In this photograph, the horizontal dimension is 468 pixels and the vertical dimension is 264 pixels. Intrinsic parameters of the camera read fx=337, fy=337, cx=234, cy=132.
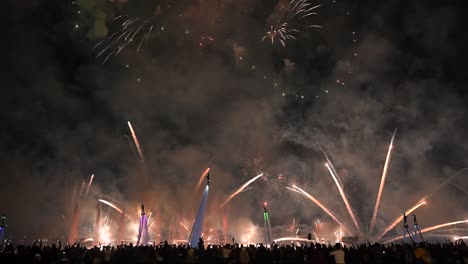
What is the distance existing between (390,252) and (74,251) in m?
16.9

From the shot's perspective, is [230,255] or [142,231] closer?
[230,255]

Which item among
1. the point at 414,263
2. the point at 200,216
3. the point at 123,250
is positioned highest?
the point at 200,216

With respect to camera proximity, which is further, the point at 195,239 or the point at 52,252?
the point at 195,239

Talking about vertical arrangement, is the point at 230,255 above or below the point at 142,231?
below

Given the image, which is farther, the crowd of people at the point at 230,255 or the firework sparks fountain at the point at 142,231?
the firework sparks fountain at the point at 142,231

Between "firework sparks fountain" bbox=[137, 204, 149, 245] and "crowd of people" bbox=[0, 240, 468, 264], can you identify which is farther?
"firework sparks fountain" bbox=[137, 204, 149, 245]

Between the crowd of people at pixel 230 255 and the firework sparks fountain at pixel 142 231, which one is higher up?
the firework sparks fountain at pixel 142 231

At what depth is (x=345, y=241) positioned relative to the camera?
200ft

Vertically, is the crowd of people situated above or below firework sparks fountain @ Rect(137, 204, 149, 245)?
below

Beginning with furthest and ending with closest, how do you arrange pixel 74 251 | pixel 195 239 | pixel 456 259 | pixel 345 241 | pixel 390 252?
1. pixel 345 241
2. pixel 195 239
3. pixel 74 251
4. pixel 390 252
5. pixel 456 259

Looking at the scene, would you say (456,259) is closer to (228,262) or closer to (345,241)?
(228,262)

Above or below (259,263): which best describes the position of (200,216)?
above

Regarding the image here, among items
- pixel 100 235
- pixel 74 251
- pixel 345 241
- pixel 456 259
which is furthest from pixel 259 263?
pixel 100 235

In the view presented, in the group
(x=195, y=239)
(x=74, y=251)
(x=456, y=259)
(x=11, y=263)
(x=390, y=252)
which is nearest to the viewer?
(x=456, y=259)
